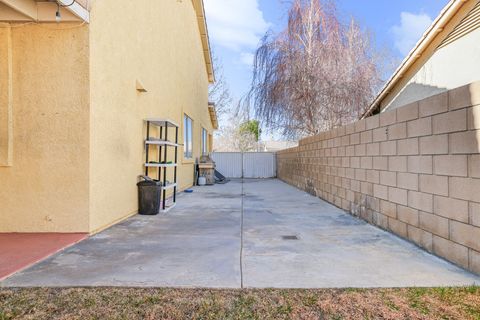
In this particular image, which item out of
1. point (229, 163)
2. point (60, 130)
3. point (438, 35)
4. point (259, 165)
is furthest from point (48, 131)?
point (259, 165)

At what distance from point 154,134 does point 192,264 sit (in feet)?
16.8

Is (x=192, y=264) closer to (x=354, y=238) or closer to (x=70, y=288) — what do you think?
(x=70, y=288)

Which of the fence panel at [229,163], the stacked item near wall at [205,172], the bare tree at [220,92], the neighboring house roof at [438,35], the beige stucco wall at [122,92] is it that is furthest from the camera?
the bare tree at [220,92]

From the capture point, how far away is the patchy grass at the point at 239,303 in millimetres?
2498

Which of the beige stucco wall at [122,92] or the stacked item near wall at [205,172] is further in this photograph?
the stacked item near wall at [205,172]

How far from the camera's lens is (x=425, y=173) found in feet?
14.2

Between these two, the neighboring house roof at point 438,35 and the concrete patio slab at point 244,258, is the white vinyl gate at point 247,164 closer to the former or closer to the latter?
the neighboring house roof at point 438,35

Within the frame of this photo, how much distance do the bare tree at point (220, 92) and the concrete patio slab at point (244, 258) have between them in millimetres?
24590

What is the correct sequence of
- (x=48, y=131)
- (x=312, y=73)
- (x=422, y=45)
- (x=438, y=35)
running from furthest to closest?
1. (x=312, y=73)
2. (x=422, y=45)
3. (x=438, y=35)
4. (x=48, y=131)

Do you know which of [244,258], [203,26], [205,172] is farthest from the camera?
[203,26]

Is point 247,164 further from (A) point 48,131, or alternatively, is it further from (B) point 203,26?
(A) point 48,131

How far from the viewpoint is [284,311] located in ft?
8.39

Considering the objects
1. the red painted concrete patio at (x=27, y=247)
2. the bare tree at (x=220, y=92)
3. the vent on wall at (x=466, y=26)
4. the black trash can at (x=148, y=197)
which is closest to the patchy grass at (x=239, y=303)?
the red painted concrete patio at (x=27, y=247)

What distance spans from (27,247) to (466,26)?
987 centimetres
